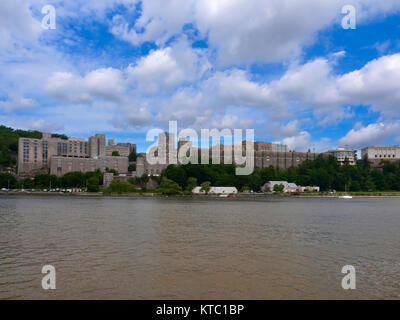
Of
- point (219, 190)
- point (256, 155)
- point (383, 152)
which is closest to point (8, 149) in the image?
point (219, 190)

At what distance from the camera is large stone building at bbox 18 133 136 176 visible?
147875mm

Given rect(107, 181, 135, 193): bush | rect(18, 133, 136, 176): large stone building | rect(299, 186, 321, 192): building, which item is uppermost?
rect(18, 133, 136, 176): large stone building

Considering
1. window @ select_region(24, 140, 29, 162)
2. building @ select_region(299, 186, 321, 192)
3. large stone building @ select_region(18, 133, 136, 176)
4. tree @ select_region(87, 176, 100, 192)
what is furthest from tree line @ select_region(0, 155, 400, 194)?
window @ select_region(24, 140, 29, 162)

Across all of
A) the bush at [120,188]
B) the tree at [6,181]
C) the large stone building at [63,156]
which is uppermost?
the large stone building at [63,156]

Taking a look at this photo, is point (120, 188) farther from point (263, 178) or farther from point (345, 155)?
point (345, 155)

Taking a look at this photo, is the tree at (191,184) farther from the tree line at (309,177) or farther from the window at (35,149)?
the window at (35,149)

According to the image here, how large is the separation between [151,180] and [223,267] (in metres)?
121

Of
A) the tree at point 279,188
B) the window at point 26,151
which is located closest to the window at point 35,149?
the window at point 26,151

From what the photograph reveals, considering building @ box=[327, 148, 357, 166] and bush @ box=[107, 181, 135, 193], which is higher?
building @ box=[327, 148, 357, 166]

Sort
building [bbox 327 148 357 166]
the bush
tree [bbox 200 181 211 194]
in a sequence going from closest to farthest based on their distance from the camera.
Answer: the bush < tree [bbox 200 181 211 194] < building [bbox 327 148 357 166]

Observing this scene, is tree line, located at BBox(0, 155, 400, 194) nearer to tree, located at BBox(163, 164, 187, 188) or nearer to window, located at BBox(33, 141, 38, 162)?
tree, located at BBox(163, 164, 187, 188)

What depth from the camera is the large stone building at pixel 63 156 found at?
147875mm

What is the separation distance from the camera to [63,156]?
157750mm
